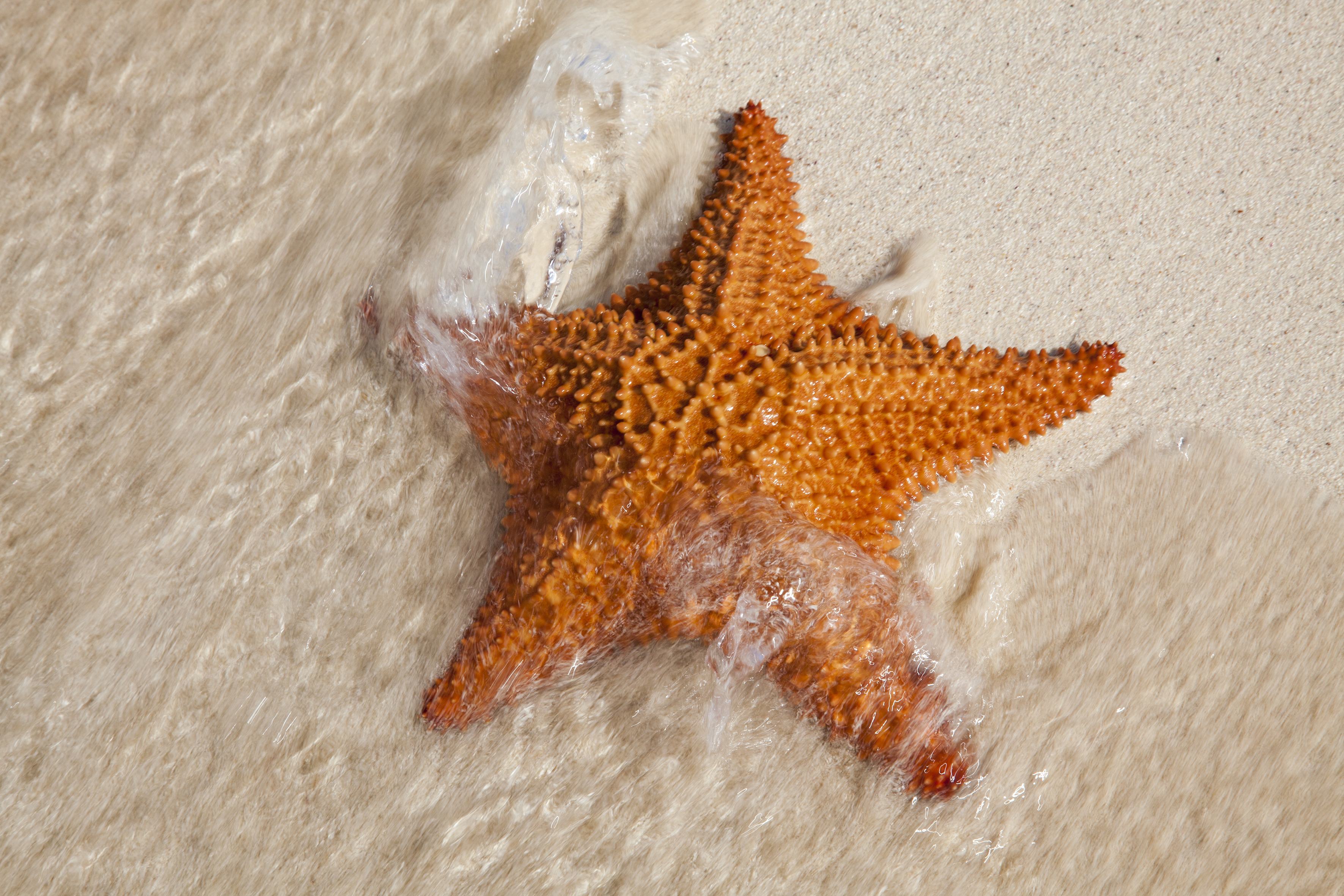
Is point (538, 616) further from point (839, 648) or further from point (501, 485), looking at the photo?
point (839, 648)

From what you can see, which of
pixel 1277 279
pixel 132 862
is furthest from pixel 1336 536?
pixel 132 862

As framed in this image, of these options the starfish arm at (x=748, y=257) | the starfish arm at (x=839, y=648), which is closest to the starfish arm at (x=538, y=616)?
the starfish arm at (x=839, y=648)

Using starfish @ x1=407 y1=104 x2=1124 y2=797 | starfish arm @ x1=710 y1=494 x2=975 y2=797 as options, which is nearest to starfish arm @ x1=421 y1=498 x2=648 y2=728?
starfish @ x1=407 y1=104 x2=1124 y2=797

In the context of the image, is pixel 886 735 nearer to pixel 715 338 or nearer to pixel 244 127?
pixel 715 338

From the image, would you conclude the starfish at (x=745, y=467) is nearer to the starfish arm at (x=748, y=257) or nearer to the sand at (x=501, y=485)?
the starfish arm at (x=748, y=257)

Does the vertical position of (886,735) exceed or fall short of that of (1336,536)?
it falls short
